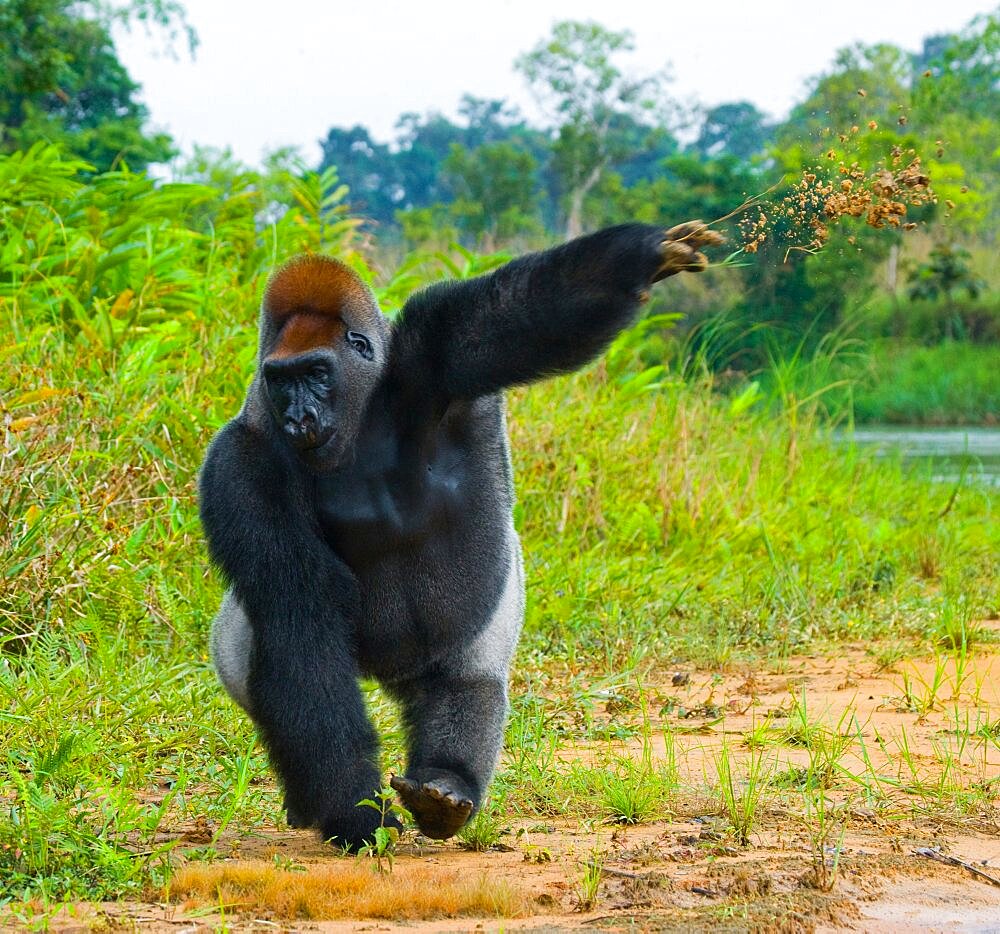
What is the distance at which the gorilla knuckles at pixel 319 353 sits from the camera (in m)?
3.06

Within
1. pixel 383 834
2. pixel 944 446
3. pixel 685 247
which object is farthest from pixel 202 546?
pixel 944 446

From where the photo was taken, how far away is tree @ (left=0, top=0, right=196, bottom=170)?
20.2m

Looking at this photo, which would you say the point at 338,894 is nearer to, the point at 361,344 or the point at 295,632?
the point at 295,632

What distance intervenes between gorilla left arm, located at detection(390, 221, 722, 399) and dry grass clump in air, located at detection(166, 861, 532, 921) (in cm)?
111

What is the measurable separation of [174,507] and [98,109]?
103 ft

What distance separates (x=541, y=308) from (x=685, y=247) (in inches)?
13.5

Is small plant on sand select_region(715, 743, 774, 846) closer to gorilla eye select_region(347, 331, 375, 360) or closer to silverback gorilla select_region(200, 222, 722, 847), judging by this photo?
silverback gorilla select_region(200, 222, 722, 847)

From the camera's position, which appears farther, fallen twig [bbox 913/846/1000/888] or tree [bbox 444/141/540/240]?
tree [bbox 444/141/540/240]

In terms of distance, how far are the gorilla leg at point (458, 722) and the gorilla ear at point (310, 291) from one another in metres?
0.75

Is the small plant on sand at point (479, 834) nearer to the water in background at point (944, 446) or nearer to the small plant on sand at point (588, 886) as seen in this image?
the small plant on sand at point (588, 886)

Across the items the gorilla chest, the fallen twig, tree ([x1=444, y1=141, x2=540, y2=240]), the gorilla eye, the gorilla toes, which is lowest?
the fallen twig

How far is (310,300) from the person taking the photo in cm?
321

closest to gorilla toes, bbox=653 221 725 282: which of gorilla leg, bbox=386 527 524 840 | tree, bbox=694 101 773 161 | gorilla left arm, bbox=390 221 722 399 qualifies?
gorilla left arm, bbox=390 221 722 399

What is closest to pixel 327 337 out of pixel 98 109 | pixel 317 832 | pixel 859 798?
pixel 317 832
